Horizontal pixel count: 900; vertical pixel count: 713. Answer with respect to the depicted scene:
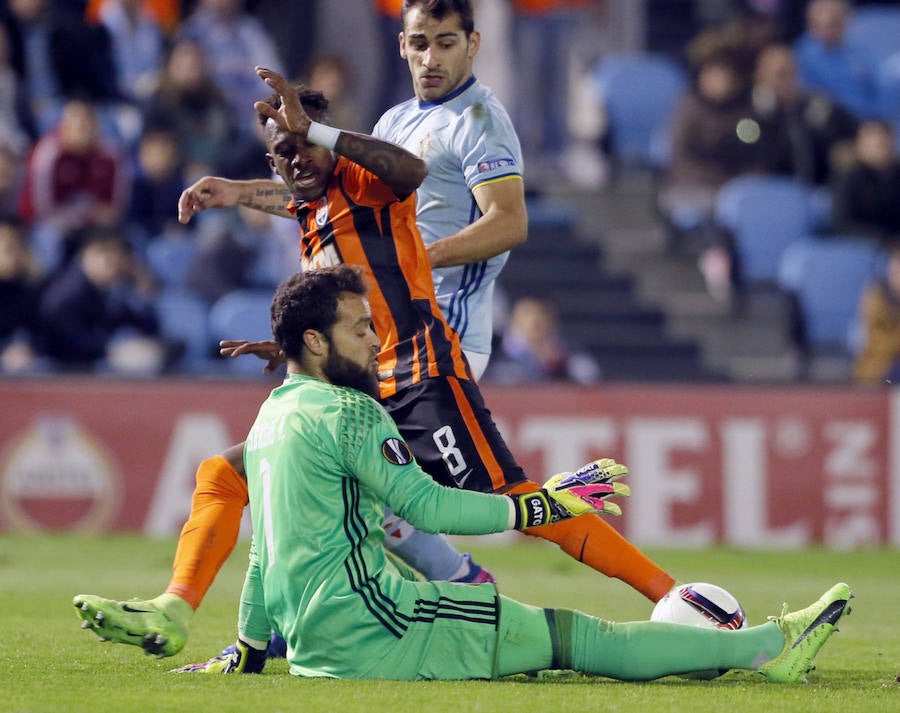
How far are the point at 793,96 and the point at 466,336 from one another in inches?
381

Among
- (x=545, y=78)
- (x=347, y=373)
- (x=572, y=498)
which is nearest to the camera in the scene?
(x=572, y=498)

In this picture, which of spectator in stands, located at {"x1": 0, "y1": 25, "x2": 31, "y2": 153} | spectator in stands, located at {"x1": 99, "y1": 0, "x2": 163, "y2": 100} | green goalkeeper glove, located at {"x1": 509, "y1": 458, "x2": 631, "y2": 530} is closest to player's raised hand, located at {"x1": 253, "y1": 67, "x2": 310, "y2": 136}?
green goalkeeper glove, located at {"x1": 509, "y1": 458, "x2": 631, "y2": 530}

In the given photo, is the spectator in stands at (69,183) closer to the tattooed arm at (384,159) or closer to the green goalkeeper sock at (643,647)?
the tattooed arm at (384,159)

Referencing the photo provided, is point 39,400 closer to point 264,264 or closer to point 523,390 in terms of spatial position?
point 264,264

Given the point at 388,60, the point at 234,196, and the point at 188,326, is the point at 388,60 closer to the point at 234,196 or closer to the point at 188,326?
the point at 188,326

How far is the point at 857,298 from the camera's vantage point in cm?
1441

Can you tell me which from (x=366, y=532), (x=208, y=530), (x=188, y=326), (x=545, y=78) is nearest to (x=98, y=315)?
(x=188, y=326)

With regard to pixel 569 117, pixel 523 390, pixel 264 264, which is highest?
pixel 569 117

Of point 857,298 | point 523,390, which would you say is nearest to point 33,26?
point 523,390

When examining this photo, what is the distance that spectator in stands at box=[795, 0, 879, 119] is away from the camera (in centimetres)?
1630

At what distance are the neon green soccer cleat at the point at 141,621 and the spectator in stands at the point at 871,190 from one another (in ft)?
35.2

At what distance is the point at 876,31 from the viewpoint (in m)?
17.7

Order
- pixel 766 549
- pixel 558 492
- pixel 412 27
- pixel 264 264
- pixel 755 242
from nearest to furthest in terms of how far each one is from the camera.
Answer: pixel 558 492 < pixel 412 27 < pixel 766 549 < pixel 264 264 < pixel 755 242

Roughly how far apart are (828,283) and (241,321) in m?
5.31
